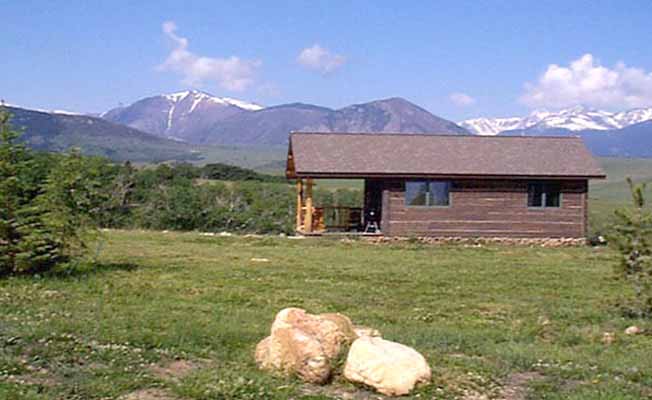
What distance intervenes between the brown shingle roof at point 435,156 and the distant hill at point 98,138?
10861cm

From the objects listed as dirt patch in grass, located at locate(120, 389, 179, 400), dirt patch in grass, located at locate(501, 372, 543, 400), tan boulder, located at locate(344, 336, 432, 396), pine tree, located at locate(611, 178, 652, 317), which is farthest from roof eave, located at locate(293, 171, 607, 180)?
dirt patch in grass, located at locate(120, 389, 179, 400)

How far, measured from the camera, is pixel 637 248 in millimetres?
12727

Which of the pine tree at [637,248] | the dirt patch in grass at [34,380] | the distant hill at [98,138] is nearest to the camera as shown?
the dirt patch in grass at [34,380]

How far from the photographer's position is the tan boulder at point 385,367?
300 inches

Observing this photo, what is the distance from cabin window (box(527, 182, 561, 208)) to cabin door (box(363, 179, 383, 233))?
493 centimetres

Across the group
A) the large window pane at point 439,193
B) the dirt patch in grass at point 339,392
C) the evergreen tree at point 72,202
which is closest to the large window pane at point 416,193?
the large window pane at point 439,193

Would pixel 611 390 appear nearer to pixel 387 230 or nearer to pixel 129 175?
pixel 387 230

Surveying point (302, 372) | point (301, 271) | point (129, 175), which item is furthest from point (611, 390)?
point (129, 175)

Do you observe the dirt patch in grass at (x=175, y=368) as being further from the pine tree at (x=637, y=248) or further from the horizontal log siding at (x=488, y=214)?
the horizontal log siding at (x=488, y=214)

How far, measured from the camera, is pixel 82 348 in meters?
8.55

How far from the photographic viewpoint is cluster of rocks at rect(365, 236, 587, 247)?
28688 mm

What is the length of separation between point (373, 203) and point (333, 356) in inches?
910

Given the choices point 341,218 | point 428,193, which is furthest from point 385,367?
point 341,218

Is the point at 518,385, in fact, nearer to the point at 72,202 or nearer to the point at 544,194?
the point at 72,202
